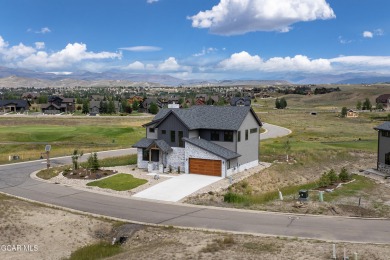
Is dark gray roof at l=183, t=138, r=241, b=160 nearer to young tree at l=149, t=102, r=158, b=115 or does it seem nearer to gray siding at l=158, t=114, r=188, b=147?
gray siding at l=158, t=114, r=188, b=147

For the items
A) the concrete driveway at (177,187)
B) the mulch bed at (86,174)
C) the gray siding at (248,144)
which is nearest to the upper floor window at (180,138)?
the concrete driveway at (177,187)

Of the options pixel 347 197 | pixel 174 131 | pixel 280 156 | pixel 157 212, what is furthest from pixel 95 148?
pixel 347 197

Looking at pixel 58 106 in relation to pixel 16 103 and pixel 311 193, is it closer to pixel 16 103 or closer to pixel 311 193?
pixel 16 103

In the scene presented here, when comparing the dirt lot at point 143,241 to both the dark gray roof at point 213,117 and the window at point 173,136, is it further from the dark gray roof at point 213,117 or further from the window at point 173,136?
the dark gray roof at point 213,117

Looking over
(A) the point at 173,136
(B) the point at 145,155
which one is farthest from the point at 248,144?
(B) the point at 145,155

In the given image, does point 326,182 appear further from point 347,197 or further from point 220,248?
point 220,248
